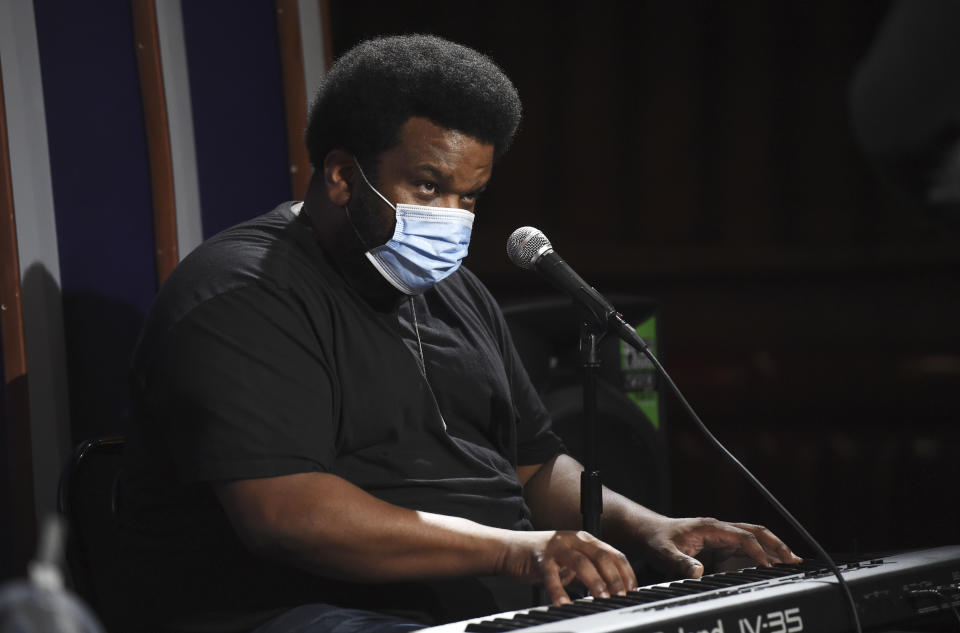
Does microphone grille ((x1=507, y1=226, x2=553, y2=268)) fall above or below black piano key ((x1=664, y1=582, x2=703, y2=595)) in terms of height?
above

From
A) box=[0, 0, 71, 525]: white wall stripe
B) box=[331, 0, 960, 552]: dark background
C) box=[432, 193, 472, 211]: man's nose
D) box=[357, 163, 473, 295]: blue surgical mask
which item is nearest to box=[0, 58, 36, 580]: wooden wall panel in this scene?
box=[0, 0, 71, 525]: white wall stripe

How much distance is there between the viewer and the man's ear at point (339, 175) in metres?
1.74

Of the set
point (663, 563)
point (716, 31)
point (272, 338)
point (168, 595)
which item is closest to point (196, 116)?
point (272, 338)

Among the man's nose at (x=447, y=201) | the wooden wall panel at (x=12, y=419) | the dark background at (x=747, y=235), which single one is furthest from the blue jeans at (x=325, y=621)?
the dark background at (x=747, y=235)

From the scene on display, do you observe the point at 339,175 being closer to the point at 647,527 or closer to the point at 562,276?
the point at 562,276

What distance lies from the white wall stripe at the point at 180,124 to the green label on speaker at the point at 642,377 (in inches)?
39.7

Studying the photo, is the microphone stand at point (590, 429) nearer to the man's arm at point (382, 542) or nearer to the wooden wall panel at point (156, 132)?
the man's arm at point (382, 542)

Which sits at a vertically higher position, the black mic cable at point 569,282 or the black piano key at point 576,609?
the black mic cable at point 569,282

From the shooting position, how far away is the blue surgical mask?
1.70m

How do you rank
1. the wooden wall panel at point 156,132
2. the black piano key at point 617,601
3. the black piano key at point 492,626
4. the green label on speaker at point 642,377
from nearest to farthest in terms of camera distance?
1. the black piano key at point 492,626
2. the black piano key at point 617,601
3. the wooden wall panel at point 156,132
4. the green label on speaker at point 642,377

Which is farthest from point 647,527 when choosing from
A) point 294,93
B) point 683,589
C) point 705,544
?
point 294,93

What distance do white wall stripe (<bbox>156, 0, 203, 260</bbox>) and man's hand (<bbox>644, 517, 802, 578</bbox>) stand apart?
1.17m

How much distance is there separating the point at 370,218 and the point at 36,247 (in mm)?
766

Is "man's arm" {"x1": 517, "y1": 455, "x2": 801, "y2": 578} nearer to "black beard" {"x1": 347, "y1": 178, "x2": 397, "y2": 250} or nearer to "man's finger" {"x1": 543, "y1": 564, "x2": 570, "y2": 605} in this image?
"man's finger" {"x1": 543, "y1": 564, "x2": 570, "y2": 605}
